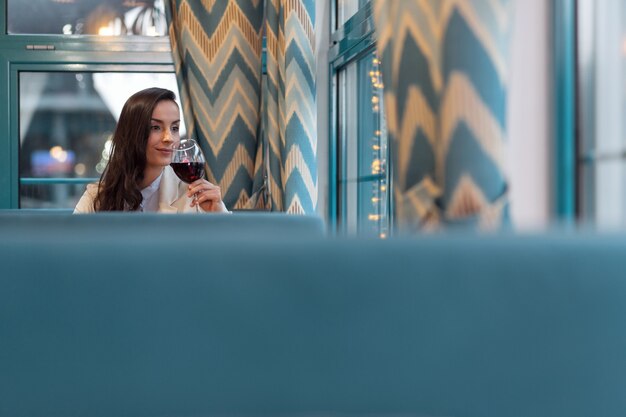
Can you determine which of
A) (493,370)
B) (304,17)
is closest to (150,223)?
(493,370)

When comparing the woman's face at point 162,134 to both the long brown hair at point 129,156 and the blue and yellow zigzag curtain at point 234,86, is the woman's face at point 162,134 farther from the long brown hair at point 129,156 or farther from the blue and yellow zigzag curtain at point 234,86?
the blue and yellow zigzag curtain at point 234,86

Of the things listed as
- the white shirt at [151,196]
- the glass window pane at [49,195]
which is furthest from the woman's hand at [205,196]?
the glass window pane at [49,195]

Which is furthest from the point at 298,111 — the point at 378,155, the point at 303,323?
the point at 303,323

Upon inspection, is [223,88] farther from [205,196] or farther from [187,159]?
[187,159]

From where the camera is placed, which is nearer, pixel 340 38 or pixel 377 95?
pixel 377 95

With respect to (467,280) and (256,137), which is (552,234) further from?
(256,137)

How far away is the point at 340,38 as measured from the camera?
326cm

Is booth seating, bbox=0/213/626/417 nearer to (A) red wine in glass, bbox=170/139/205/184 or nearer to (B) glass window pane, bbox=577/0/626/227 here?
(B) glass window pane, bbox=577/0/626/227

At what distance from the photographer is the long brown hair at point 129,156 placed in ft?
9.00

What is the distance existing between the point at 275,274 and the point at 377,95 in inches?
91.5

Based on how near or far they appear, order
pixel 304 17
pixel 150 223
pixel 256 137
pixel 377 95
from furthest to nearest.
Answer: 1. pixel 256 137
2. pixel 304 17
3. pixel 377 95
4. pixel 150 223

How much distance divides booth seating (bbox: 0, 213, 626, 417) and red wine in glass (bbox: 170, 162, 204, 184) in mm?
1630

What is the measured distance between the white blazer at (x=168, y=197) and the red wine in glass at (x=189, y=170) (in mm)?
319

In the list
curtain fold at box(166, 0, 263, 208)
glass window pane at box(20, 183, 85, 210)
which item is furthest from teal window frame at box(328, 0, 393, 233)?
glass window pane at box(20, 183, 85, 210)
